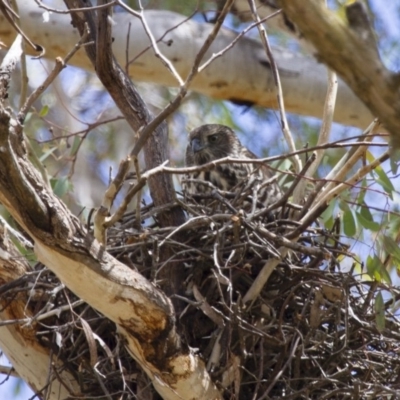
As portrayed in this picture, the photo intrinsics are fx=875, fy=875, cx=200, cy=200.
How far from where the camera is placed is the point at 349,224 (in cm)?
299

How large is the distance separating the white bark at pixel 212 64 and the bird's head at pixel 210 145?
40 centimetres

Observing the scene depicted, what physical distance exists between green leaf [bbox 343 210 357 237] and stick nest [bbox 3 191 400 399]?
0.20ft

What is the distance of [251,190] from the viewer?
3111 mm

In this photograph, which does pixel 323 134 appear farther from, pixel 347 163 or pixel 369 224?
pixel 347 163

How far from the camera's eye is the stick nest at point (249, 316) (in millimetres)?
2678

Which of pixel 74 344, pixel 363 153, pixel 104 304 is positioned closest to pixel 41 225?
pixel 104 304

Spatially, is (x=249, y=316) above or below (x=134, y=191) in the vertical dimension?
below

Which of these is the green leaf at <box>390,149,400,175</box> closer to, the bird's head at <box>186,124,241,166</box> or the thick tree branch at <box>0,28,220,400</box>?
the thick tree branch at <box>0,28,220,400</box>

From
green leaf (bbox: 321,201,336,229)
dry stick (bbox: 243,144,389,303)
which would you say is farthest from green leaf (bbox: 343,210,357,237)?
dry stick (bbox: 243,144,389,303)

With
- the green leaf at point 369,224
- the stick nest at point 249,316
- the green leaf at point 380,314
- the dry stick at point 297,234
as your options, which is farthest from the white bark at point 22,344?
the green leaf at point 369,224

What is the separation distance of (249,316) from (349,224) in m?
0.50

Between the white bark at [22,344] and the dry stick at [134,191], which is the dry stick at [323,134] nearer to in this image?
the white bark at [22,344]

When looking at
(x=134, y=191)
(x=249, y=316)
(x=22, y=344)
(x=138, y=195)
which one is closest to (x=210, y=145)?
(x=249, y=316)

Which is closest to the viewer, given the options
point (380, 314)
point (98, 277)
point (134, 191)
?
point (134, 191)
